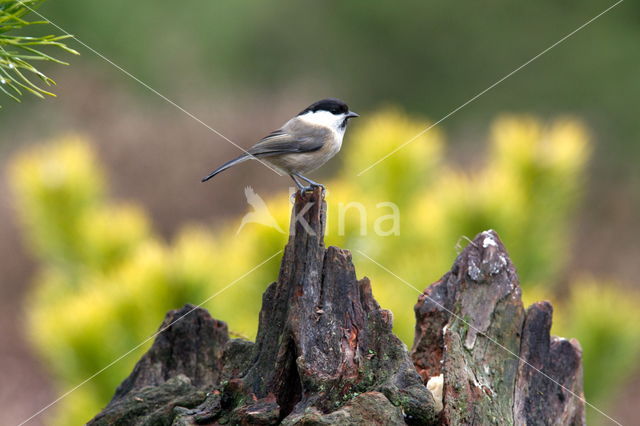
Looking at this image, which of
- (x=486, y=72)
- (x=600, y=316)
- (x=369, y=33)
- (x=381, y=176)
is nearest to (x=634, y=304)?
(x=600, y=316)

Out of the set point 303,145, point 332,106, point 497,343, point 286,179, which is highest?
point 286,179

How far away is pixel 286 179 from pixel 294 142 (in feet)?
24.4

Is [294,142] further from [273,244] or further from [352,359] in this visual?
[352,359]

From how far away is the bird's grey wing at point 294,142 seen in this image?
4.85 meters

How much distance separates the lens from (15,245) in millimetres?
12812

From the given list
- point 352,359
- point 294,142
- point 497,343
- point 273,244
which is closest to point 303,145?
point 294,142

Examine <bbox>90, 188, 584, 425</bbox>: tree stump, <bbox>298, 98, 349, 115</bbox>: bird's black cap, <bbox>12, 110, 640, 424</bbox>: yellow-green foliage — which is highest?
<bbox>298, 98, 349, 115</bbox>: bird's black cap

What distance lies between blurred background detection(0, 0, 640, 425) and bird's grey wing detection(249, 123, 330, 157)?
35cm

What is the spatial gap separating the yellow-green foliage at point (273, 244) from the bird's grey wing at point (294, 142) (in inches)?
13.1

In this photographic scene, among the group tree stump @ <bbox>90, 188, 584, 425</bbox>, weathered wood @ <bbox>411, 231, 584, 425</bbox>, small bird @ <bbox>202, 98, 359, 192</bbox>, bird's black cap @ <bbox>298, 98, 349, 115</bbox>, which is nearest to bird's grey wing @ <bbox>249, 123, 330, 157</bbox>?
small bird @ <bbox>202, 98, 359, 192</bbox>

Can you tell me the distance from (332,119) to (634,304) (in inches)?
89.9

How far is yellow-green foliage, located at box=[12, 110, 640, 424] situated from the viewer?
16.0 ft

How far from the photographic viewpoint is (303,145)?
4.86 meters

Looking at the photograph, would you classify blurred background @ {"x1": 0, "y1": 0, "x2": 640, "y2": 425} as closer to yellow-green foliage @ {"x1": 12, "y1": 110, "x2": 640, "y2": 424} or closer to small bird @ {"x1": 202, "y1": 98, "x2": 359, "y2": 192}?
yellow-green foliage @ {"x1": 12, "y1": 110, "x2": 640, "y2": 424}
